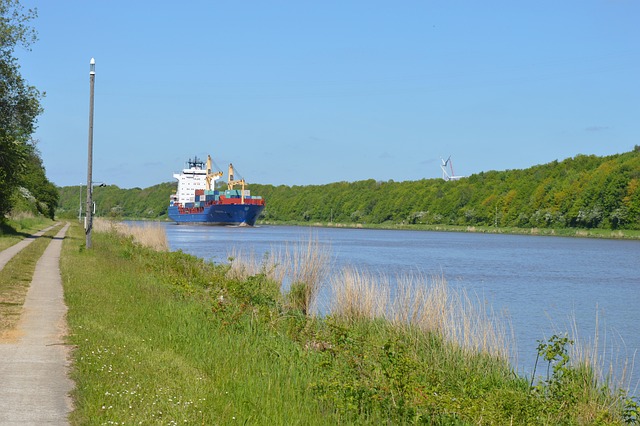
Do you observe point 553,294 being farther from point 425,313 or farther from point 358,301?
point 425,313

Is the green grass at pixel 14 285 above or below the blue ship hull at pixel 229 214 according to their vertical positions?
below

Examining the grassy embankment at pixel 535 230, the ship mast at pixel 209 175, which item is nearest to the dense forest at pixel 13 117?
the grassy embankment at pixel 535 230

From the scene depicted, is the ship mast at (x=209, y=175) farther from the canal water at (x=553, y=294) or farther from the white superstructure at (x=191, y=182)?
the canal water at (x=553, y=294)

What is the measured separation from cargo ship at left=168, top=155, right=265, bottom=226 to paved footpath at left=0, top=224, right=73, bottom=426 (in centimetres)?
10072

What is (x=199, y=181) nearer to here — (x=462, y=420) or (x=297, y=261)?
(x=297, y=261)

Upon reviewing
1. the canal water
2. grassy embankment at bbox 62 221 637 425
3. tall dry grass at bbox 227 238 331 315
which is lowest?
the canal water

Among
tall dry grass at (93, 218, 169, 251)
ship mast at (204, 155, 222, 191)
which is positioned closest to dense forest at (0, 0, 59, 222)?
tall dry grass at (93, 218, 169, 251)

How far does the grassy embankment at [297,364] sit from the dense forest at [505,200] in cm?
4717

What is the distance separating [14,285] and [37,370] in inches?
357

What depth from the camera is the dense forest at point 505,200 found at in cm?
9938

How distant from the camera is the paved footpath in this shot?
6.90m

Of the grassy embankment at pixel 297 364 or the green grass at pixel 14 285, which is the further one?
the green grass at pixel 14 285

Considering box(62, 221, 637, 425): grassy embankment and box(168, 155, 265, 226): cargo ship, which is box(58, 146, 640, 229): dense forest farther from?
box(62, 221, 637, 425): grassy embankment

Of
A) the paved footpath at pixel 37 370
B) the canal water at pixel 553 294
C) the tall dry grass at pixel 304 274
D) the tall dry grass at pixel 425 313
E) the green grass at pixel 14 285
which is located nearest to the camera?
the paved footpath at pixel 37 370
